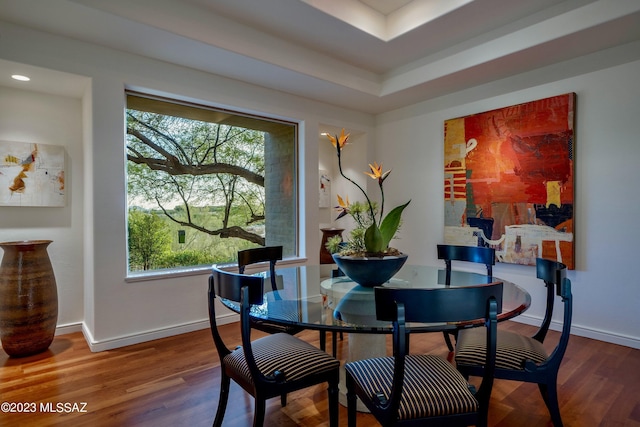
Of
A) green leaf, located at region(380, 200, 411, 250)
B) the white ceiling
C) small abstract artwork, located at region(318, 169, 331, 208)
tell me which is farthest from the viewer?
small abstract artwork, located at region(318, 169, 331, 208)

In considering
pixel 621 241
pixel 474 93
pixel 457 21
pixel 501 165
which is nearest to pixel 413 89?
pixel 474 93

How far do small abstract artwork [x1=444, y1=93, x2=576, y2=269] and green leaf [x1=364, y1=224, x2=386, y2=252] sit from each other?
7.34ft

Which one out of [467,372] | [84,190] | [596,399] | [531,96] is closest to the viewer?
[467,372]

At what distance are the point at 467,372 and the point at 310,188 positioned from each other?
116 inches

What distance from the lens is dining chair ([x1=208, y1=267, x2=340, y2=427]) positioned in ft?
4.88

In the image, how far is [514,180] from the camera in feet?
11.8

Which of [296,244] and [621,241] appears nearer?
[621,241]

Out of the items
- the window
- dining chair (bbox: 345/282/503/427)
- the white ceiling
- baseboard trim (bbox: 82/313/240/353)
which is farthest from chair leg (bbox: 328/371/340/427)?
the white ceiling

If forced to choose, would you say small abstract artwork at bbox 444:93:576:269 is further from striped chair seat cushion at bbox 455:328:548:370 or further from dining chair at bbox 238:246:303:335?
dining chair at bbox 238:246:303:335

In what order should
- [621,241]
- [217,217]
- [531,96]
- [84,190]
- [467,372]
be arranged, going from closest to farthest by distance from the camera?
1. [467,372]
2. [621,241]
3. [84,190]
4. [531,96]
5. [217,217]

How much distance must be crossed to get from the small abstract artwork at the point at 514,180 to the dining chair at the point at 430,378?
2.48 meters

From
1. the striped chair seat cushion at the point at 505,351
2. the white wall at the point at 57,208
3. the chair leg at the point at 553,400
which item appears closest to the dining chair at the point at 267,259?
the striped chair seat cushion at the point at 505,351

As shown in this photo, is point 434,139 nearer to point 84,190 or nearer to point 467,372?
point 467,372

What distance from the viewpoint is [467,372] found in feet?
5.63
